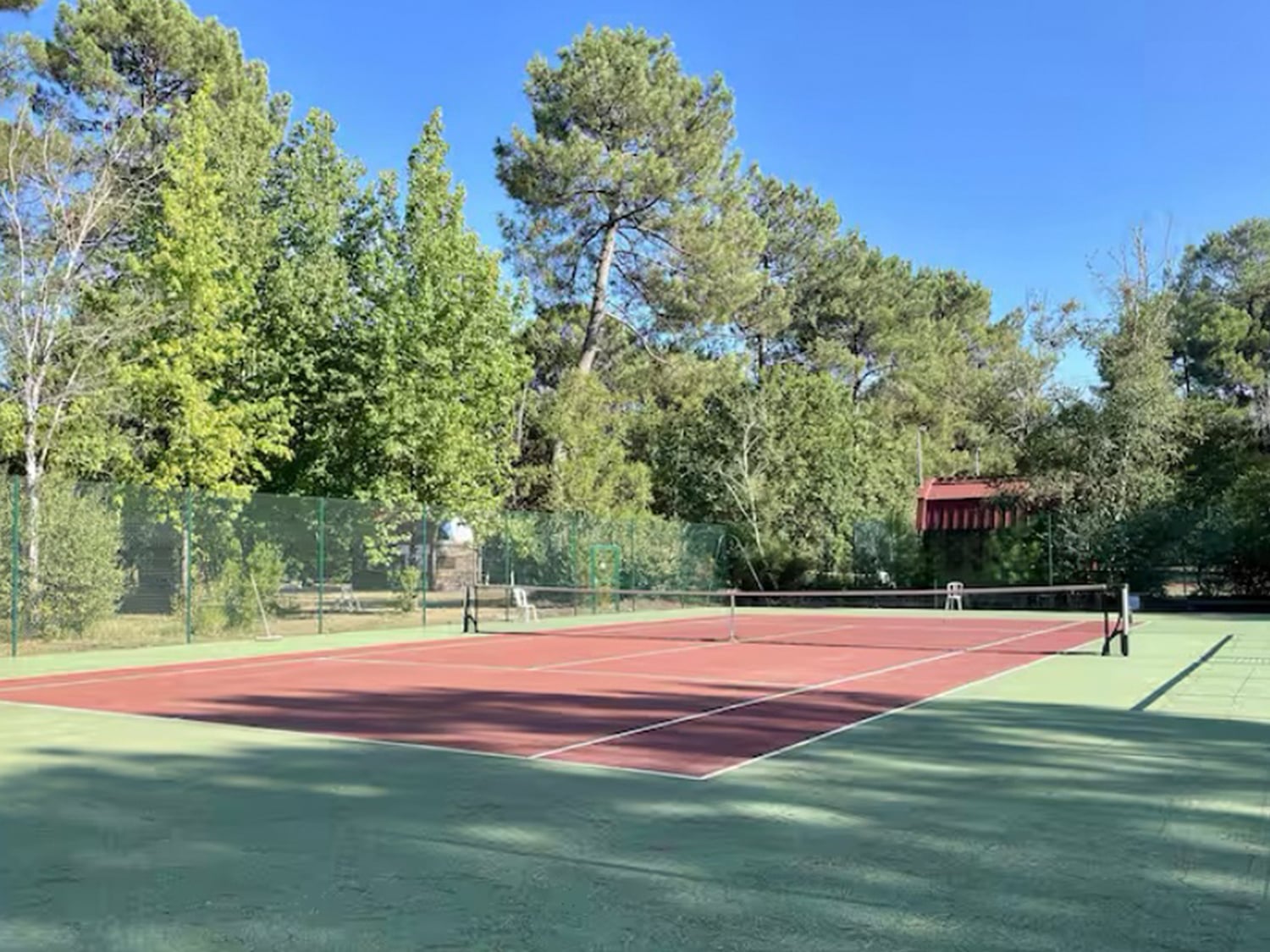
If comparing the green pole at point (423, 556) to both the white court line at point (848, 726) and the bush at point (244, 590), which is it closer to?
the bush at point (244, 590)

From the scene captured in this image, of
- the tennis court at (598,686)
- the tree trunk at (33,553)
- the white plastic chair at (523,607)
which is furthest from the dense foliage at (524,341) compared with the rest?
the tennis court at (598,686)

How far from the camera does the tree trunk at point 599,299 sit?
3441cm

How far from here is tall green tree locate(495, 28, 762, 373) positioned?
3269 centimetres

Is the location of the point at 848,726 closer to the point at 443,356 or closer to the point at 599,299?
the point at 443,356

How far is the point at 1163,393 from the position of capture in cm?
2828

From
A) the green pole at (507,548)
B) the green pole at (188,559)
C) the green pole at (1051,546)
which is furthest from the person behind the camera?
the green pole at (1051,546)

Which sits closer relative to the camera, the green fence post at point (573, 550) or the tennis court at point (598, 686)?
the tennis court at point (598, 686)

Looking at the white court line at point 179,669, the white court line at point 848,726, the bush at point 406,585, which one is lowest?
the white court line at point 179,669

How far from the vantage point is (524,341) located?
3509 cm

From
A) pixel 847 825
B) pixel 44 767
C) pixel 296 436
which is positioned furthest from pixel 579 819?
pixel 296 436

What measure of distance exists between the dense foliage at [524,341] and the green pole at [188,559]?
3.43ft

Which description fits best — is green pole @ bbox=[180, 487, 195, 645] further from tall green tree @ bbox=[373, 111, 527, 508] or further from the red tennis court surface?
tall green tree @ bbox=[373, 111, 527, 508]

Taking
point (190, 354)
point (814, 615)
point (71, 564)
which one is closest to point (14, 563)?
point (71, 564)

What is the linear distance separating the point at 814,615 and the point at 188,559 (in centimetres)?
1477
